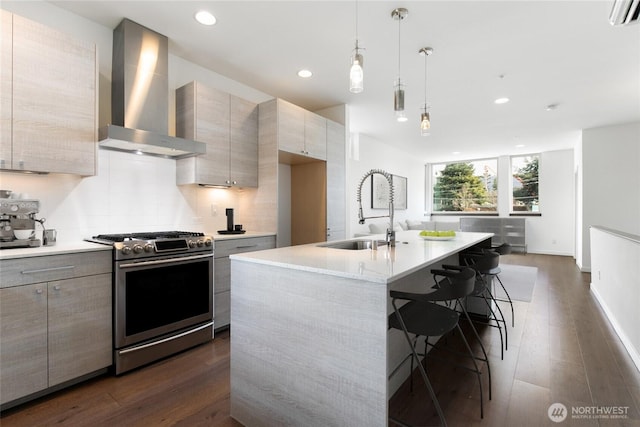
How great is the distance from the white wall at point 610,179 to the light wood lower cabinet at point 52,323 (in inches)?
287

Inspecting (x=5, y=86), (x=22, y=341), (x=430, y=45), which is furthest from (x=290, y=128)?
(x=22, y=341)

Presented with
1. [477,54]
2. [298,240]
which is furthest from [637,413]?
[298,240]

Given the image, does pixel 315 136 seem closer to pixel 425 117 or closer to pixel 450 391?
pixel 425 117

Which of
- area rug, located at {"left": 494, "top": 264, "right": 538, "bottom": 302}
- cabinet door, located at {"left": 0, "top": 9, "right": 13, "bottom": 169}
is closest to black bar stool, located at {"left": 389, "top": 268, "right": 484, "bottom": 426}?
cabinet door, located at {"left": 0, "top": 9, "right": 13, "bottom": 169}

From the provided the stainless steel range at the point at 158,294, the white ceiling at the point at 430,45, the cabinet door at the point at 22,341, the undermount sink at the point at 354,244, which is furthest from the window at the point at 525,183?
the cabinet door at the point at 22,341

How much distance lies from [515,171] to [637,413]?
26.3ft

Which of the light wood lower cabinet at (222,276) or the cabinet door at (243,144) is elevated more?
the cabinet door at (243,144)

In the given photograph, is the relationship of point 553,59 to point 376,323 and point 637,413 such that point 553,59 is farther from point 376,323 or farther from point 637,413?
point 376,323

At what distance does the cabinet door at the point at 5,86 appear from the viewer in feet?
6.18

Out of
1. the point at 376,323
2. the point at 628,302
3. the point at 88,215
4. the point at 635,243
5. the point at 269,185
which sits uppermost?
the point at 269,185

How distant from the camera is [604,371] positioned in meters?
2.19

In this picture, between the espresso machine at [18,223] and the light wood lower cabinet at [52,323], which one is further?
the espresso machine at [18,223]

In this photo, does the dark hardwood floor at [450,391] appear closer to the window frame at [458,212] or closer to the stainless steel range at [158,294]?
the stainless steel range at [158,294]

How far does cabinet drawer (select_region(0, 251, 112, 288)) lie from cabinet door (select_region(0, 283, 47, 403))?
0.17 feet
